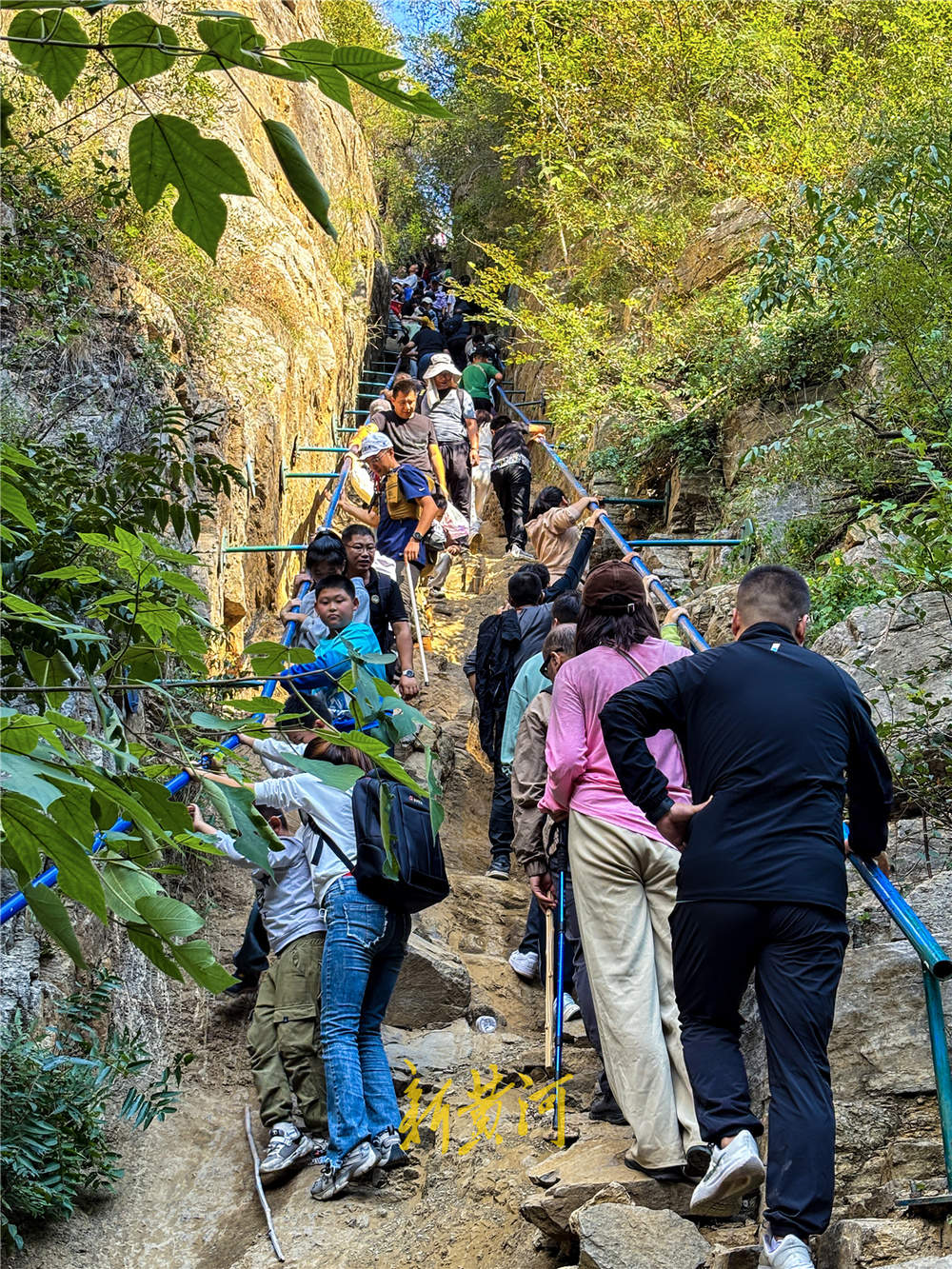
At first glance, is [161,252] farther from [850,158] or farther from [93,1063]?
[850,158]

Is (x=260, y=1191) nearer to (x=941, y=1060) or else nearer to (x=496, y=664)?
(x=941, y=1060)

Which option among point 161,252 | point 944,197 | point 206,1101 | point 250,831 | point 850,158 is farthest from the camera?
point 850,158

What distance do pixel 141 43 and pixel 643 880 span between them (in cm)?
350

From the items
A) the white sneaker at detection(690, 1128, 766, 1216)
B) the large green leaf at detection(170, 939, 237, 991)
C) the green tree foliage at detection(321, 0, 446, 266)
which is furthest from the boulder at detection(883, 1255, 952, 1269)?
the green tree foliage at detection(321, 0, 446, 266)

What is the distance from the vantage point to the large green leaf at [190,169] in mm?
1542

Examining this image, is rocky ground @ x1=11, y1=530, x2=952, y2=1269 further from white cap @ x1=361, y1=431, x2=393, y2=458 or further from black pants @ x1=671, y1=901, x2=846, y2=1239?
white cap @ x1=361, y1=431, x2=393, y2=458

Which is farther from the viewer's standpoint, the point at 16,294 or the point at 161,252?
the point at 161,252

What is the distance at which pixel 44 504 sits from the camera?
4.73m

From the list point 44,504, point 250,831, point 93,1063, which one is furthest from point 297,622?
point 250,831

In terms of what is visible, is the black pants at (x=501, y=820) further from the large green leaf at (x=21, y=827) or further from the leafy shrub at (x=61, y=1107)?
the large green leaf at (x=21, y=827)

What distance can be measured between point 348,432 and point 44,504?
10.8m

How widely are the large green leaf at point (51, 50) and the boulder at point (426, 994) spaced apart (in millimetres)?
5034

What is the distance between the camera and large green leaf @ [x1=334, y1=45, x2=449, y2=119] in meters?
1.52

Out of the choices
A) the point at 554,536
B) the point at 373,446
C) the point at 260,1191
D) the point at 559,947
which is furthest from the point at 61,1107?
the point at 373,446
